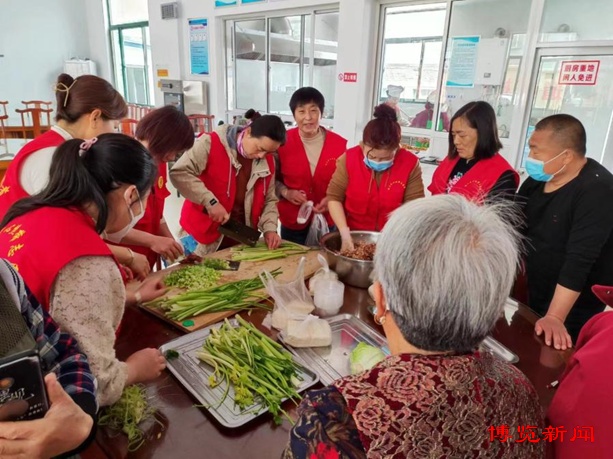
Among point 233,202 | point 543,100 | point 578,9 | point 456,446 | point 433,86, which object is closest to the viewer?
point 456,446

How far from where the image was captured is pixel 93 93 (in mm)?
1714

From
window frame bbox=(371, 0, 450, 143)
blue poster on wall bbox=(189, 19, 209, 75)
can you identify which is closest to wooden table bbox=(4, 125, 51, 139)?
blue poster on wall bbox=(189, 19, 209, 75)

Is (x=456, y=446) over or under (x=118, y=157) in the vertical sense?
under

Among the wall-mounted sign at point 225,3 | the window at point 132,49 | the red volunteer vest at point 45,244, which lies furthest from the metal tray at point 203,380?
the window at point 132,49

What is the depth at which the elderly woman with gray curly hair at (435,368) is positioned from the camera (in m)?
0.67

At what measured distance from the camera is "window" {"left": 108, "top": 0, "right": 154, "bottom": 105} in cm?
814

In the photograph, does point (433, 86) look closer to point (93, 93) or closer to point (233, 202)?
point (233, 202)

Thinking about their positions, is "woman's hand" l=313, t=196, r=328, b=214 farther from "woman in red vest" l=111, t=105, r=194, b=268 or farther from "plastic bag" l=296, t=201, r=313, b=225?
"woman in red vest" l=111, t=105, r=194, b=268

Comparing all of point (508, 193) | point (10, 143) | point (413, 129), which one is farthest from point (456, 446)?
point (10, 143)

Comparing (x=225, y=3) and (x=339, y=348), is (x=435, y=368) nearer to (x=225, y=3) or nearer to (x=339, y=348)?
(x=339, y=348)

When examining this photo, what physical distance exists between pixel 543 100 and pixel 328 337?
11.9 feet

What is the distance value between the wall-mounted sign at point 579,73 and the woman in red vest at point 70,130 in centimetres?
375

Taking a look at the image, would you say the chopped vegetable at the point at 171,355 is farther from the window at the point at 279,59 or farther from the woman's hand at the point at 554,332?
the window at the point at 279,59

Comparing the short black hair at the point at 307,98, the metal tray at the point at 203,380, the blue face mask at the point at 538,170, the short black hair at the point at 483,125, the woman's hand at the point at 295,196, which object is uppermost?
the short black hair at the point at 307,98
